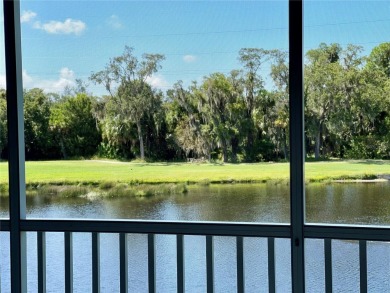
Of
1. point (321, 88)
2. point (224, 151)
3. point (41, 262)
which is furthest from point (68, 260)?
point (321, 88)

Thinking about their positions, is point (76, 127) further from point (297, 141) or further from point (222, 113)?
point (297, 141)

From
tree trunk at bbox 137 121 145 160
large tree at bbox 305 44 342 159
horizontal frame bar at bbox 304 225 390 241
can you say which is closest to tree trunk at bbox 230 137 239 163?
large tree at bbox 305 44 342 159

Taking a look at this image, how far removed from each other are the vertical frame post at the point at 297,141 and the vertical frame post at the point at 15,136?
4.60 ft

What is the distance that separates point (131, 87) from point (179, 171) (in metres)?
0.63

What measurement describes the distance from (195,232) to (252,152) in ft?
2.53

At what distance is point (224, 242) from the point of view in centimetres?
286

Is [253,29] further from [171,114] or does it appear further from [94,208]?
[94,208]

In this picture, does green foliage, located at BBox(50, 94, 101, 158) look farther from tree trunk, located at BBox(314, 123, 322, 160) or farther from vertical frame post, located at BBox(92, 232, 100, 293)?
tree trunk, located at BBox(314, 123, 322, 160)

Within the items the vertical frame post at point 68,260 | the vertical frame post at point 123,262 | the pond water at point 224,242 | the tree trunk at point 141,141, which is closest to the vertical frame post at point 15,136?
the vertical frame post at point 68,260

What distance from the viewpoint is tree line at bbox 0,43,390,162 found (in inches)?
112

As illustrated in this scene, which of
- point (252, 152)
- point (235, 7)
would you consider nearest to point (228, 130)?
point (252, 152)

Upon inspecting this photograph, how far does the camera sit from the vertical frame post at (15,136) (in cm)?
262

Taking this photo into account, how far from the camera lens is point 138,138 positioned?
322 centimetres

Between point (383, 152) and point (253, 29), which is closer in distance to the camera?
point (383, 152)
